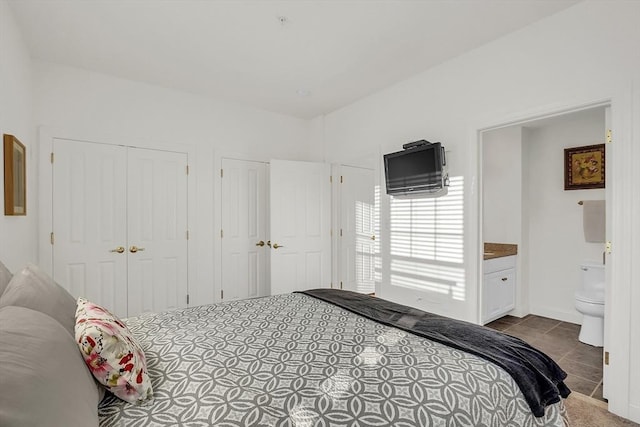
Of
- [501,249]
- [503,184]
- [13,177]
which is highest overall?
[503,184]

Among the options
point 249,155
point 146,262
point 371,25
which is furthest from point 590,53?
point 146,262

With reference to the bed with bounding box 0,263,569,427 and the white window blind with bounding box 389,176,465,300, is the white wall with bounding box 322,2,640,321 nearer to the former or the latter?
the white window blind with bounding box 389,176,465,300

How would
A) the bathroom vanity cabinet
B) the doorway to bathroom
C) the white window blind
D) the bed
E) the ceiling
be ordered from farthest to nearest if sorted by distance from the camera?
the doorway to bathroom → the bathroom vanity cabinet → the white window blind → the ceiling → the bed

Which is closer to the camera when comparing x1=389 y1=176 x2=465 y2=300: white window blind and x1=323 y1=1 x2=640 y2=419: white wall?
x1=323 y1=1 x2=640 y2=419: white wall

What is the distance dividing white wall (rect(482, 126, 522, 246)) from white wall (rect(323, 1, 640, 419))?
1.35m

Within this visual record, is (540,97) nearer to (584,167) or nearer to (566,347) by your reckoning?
(584,167)

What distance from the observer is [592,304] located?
306 cm

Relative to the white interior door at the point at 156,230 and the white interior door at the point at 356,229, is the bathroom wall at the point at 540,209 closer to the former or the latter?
the white interior door at the point at 356,229

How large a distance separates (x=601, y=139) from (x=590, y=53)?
79.4 inches

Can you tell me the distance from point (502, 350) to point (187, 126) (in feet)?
11.7

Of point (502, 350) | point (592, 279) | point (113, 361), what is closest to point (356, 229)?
point (592, 279)

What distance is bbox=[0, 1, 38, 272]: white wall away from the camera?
201cm

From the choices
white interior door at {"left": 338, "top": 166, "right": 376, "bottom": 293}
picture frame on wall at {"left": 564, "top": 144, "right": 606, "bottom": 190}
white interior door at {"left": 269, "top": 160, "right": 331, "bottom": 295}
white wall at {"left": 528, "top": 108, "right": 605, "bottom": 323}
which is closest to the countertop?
white wall at {"left": 528, "top": 108, "right": 605, "bottom": 323}

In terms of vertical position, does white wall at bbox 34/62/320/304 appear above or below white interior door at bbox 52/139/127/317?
above
